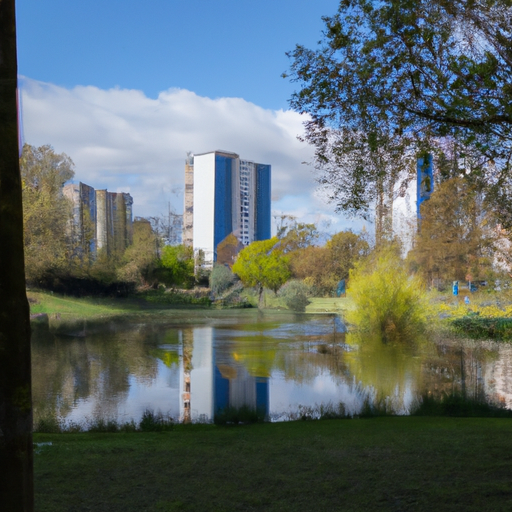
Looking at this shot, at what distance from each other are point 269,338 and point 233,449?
31.3 ft

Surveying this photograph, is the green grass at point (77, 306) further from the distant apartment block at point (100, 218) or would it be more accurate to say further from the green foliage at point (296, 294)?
the green foliage at point (296, 294)

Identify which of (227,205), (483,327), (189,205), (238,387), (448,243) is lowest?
(238,387)

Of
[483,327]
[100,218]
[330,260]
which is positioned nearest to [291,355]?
[330,260]

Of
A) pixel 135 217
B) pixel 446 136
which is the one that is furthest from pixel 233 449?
pixel 135 217

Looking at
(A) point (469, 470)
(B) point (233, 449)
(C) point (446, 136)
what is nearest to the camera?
(A) point (469, 470)

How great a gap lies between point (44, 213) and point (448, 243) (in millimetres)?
9227

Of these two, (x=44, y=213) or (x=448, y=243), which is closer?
(x=448, y=243)

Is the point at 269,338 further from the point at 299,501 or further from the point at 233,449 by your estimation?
the point at 299,501

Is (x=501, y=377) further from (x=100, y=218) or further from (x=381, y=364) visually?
(x=100, y=218)

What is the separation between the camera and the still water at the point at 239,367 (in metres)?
8.54

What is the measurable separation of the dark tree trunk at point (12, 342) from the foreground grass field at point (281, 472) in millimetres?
718

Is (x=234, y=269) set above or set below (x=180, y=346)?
above

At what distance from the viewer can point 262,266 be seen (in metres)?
13.9

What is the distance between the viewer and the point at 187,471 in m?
2.59
